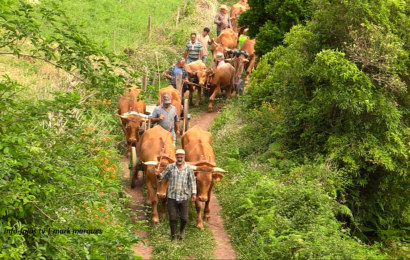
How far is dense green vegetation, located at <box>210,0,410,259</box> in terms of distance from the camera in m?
12.1

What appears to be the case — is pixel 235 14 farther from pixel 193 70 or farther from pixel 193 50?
pixel 193 70

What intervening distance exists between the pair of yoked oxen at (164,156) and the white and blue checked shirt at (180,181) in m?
0.44

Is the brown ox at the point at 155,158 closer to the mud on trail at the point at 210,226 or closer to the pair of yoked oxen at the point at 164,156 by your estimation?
the pair of yoked oxen at the point at 164,156

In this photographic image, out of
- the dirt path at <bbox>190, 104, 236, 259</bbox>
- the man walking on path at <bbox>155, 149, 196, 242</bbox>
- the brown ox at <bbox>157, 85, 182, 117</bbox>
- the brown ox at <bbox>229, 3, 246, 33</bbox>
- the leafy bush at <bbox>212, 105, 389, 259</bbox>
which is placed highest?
the brown ox at <bbox>229, 3, 246, 33</bbox>

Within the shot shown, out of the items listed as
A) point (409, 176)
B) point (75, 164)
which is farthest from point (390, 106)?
point (75, 164)

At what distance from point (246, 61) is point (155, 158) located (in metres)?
9.70

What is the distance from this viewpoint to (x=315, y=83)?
1472cm

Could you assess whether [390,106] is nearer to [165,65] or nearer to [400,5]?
[400,5]

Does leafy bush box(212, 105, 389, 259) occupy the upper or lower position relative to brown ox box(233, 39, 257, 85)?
lower

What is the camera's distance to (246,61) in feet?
68.7

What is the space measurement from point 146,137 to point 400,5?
6845 millimetres

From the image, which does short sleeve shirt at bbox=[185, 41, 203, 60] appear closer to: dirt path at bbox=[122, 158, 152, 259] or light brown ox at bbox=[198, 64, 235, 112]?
light brown ox at bbox=[198, 64, 235, 112]

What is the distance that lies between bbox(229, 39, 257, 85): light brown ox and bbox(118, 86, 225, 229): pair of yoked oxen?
666 cm

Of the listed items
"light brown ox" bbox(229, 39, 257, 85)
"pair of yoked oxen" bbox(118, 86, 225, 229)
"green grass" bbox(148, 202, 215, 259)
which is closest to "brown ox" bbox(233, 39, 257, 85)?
"light brown ox" bbox(229, 39, 257, 85)
